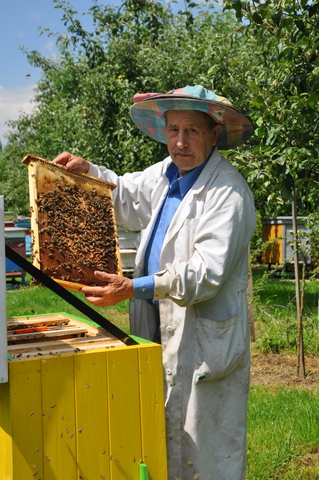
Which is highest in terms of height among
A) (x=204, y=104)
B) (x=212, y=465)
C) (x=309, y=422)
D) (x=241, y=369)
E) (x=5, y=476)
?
(x=204, y=104)

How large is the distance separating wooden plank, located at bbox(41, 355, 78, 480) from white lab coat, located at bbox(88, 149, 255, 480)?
560 millimetres

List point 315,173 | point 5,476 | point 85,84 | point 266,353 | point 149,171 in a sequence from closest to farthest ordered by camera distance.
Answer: point 5,476, point 149,171, point 315,173, point 266,353, point 85,84

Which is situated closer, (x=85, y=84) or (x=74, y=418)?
(x=74, y=418)

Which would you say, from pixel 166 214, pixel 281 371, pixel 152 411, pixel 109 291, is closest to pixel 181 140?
pixel 166 214

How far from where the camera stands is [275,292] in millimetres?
9062

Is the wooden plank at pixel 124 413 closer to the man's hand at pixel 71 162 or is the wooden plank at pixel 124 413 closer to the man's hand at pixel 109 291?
the man's hand at pixel 109 291

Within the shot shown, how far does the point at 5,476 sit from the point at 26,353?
1.25 ft

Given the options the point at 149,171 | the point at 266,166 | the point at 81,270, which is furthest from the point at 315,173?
the point at 81,270

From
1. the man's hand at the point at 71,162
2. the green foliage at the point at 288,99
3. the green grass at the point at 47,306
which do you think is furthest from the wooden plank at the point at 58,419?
the green grass at the point at 47,306

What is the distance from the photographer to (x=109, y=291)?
221 centimetres

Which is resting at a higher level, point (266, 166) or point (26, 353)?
point (266, 166)

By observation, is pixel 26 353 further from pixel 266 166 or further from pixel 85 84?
pixel 85 84

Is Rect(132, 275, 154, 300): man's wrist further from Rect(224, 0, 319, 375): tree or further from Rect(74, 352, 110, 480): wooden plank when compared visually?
Rect(224, 0, 319, 375): tree

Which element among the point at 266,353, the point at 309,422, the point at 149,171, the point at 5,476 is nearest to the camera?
the point at 5,476
